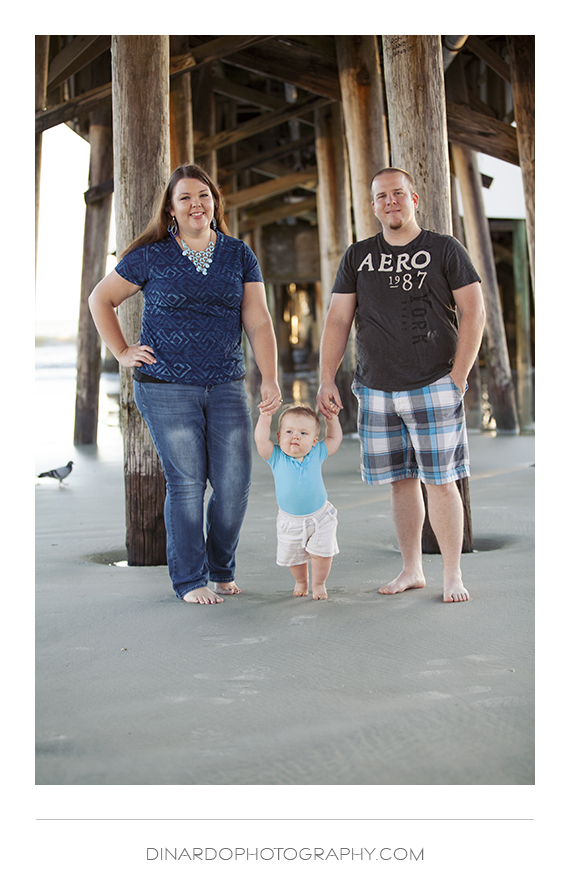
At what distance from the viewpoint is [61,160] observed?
7.50 m

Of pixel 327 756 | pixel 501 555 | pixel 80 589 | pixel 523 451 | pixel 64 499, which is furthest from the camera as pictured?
pixel 523 451

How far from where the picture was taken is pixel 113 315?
9.86 ft

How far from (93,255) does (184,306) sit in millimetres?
5637

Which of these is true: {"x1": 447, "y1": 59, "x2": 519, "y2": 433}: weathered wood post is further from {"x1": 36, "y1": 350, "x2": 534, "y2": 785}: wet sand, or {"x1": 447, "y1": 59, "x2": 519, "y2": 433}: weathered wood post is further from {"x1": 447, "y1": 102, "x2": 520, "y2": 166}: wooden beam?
{"x1": 36, "y1": 350, "x2": 534, "y2": 785}: wet sand

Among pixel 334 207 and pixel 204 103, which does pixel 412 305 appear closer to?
pixel 334 207

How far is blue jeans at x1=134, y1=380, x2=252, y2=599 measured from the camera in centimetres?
296

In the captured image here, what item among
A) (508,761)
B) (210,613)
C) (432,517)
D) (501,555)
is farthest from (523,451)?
(508,761)

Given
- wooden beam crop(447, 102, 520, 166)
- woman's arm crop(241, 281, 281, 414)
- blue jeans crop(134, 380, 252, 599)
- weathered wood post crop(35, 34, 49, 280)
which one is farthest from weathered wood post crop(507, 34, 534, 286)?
weathered wood post crop(35, 34, 49, 280)

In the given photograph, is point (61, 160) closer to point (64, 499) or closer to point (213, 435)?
point (64, 499)

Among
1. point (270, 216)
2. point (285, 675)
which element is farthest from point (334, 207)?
point (285, 675)

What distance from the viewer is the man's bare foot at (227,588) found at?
10.3ft

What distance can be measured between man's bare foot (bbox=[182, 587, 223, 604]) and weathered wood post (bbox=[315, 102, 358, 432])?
19.0 feet

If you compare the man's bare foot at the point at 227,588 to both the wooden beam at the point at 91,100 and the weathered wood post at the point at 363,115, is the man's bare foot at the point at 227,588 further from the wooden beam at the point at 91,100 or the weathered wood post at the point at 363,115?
the wooden beam at the point at 91,100

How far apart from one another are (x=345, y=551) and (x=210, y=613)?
1.12m
